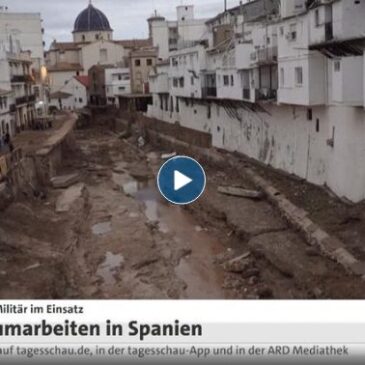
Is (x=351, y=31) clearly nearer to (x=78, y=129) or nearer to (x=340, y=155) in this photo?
(x=340, y=155)

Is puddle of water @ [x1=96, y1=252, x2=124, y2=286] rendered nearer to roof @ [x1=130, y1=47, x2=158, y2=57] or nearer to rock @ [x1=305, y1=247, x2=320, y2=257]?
rock @ [x1=305, y1=247, x2=320, y2=257]

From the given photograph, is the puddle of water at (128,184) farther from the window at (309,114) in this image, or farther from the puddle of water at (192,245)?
the window at (309,114)

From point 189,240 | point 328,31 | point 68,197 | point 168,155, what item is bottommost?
point 189,240

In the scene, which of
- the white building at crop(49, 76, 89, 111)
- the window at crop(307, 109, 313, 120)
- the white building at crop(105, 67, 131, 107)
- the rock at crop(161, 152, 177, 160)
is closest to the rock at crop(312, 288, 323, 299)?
the window at crop(307, 109, 313, 120)

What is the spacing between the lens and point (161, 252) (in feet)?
31.6

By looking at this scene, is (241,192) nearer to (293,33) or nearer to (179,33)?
(293,33)

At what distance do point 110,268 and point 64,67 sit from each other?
42.7 feet

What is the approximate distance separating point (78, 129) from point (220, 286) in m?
19.4

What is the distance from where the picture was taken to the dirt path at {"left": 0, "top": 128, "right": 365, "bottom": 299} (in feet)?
Answer: 24.7

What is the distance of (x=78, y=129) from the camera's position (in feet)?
86.4

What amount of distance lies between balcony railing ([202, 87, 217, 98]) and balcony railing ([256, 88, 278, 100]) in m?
3.40

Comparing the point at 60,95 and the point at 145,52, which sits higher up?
the point at 145,52

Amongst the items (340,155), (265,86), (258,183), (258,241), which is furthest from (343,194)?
(265,86)

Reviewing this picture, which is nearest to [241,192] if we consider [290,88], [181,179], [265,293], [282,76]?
[290,88]
